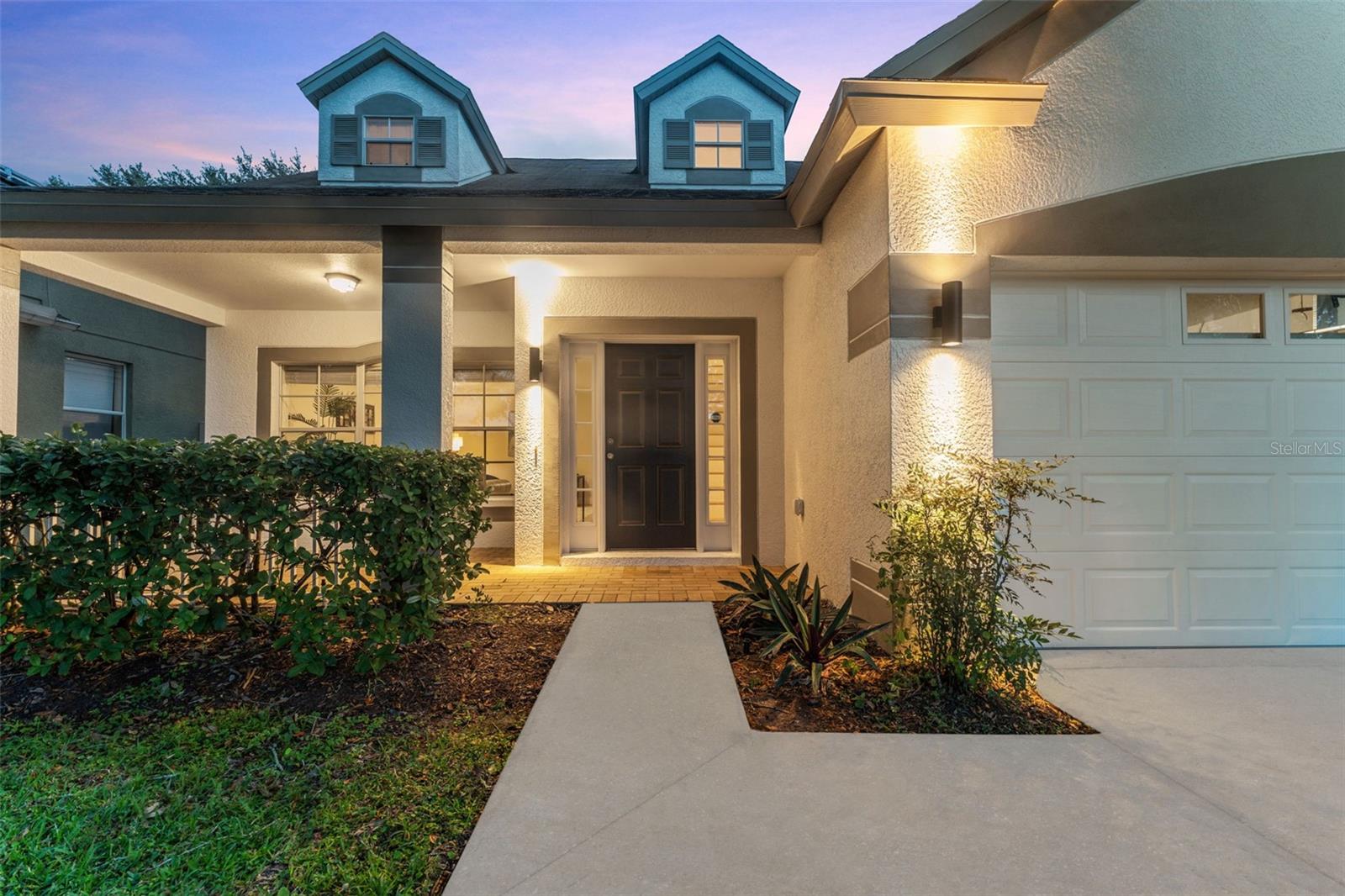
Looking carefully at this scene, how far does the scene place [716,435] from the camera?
20.6 ft

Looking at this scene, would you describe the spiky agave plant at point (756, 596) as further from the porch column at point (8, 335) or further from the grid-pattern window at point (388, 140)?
the grid-pattern window at point (388, 140)

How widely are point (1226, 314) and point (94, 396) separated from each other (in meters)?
11.0

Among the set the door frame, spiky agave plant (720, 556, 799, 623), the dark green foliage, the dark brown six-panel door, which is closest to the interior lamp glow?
the door frame

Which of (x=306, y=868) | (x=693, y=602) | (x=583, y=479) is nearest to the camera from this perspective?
(x=306, y=868)

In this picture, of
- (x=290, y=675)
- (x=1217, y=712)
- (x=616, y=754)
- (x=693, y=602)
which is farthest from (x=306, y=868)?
(x=1217, y=712)

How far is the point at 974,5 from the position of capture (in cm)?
351

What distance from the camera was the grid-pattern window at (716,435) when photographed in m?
6.25

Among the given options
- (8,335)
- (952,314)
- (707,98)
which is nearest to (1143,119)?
(952,314)

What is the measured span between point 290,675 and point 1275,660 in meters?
5.58

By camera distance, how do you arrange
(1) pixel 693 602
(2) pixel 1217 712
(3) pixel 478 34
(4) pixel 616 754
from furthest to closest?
(3) pixel 478 34, (1) pixel 693 602, (2) pixel 1217 712, (4) pixel 616 754

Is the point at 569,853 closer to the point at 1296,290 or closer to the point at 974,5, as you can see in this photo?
the point at 974,5

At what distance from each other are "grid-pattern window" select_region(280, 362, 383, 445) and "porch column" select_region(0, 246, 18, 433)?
2688 millimetres

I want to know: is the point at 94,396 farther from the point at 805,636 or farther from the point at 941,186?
the point at 941,186

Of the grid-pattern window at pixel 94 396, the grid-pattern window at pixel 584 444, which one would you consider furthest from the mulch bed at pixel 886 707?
the grid-pattern window at pixel 94 396
